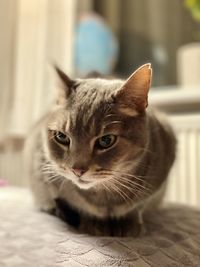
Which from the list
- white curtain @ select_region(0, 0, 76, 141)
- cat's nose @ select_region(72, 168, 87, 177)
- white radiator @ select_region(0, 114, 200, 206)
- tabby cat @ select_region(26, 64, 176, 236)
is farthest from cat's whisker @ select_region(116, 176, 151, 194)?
white curtain @ select_region(0, 0, 76, 141)

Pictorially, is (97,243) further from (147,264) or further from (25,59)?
(25,59)

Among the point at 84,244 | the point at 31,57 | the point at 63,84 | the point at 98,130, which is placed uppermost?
the point at 31,57

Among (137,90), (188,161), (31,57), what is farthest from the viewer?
(31,57)

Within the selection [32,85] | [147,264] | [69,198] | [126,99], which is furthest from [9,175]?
[147,264]

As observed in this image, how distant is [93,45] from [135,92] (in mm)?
1169

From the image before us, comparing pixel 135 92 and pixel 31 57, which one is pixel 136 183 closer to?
pixel 135 92

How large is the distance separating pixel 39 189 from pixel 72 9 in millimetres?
1191

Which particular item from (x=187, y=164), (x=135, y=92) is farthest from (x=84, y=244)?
(x=187, y=164)

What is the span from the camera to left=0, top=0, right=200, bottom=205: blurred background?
1.84 m

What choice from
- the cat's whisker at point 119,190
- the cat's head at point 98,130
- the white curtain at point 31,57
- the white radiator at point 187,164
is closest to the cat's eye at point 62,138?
the cat's head at point 98,130

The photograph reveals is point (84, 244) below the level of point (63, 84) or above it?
below

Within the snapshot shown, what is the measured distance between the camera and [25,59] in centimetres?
205

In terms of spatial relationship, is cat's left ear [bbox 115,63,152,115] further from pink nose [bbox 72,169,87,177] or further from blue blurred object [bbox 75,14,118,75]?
blue blurred object [bbox 75,14,118,75]

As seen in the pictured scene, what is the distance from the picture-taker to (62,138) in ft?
3.16
